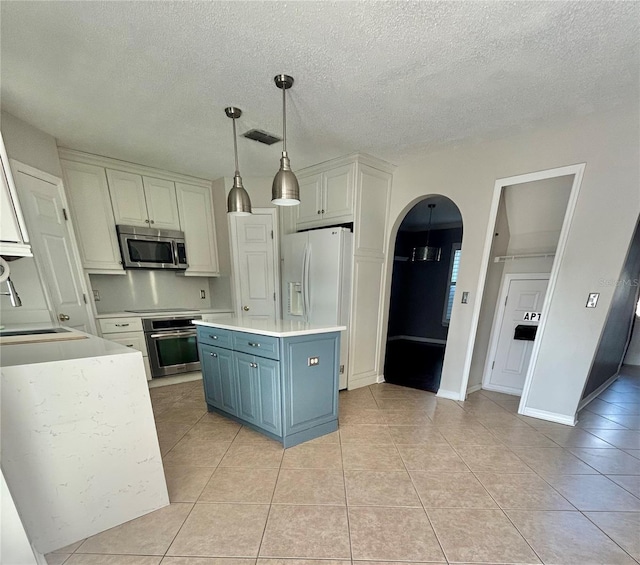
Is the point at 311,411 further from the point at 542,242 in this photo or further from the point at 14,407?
the point at 542,242

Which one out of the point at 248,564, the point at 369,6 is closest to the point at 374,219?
the point at 369,6

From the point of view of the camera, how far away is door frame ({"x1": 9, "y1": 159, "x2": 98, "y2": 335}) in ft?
6.88

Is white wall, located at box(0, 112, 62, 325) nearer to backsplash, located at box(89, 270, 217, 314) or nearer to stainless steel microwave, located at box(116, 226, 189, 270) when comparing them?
stainless steel microwave, located at box(116, 226, 189, 270)

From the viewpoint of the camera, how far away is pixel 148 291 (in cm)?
344

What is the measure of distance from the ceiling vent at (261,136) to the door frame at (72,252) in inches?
69.1

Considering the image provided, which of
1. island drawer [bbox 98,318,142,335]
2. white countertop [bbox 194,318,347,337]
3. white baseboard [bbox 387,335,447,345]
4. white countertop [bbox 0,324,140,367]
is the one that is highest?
white countertop [bbox 0,324,140,367]

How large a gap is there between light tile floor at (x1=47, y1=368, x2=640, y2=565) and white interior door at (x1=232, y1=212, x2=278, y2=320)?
58.3 inches

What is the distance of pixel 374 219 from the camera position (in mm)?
2973

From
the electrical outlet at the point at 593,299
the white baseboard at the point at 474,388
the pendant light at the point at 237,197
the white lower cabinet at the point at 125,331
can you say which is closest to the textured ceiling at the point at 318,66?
the pendant light at the point at 237,197

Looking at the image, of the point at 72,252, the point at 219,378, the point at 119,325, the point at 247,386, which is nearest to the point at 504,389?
the point at 247,386

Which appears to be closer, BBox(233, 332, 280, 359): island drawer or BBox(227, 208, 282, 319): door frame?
BBox(233, 332, 280, 359): island drawer

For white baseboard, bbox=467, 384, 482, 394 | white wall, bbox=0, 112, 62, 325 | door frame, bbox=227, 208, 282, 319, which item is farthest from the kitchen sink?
white baseboard, bbox=467, 384, 482, 394

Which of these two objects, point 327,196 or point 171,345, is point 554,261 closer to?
point 327,196

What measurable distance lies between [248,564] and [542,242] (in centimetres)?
353
